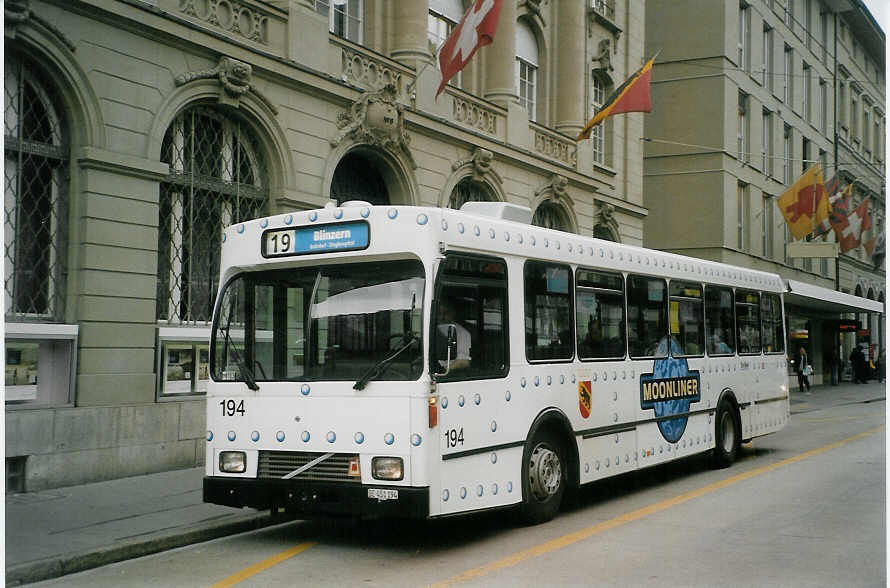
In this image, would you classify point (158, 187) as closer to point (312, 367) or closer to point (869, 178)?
point (312, 367)

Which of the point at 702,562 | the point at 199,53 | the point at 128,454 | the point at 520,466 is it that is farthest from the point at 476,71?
the point at 702,562

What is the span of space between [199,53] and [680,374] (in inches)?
317

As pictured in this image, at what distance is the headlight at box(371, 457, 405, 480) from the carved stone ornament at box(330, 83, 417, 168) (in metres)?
9.69

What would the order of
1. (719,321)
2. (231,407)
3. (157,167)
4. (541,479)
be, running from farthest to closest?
(719,321)
(157,167)
(541,479)
(231,407)

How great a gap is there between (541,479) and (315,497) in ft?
7.90

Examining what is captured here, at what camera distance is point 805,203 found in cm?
3534

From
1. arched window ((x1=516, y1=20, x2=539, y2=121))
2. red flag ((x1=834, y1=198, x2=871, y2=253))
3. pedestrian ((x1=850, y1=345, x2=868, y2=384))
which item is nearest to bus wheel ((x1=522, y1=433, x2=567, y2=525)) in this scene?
arched window ((x1=516, y1=20, x2=539, y2=121))

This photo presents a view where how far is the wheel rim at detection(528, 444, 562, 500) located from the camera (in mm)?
9516

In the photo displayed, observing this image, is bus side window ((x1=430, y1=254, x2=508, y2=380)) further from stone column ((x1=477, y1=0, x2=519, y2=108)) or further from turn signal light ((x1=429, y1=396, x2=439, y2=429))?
stone column ((x1=477, y1=0, x2=519, y2=108))

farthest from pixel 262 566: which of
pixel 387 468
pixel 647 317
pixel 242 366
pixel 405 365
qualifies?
pixel 647 317

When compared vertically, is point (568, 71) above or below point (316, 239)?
above

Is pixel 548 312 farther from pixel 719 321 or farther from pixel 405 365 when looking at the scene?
pixel 719 321

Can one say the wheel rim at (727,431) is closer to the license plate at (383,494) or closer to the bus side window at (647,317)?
the bus side window at (647,317)

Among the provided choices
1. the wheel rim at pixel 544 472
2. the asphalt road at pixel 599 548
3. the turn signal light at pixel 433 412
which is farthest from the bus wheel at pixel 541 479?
the turn signal light at pixel 433 412
